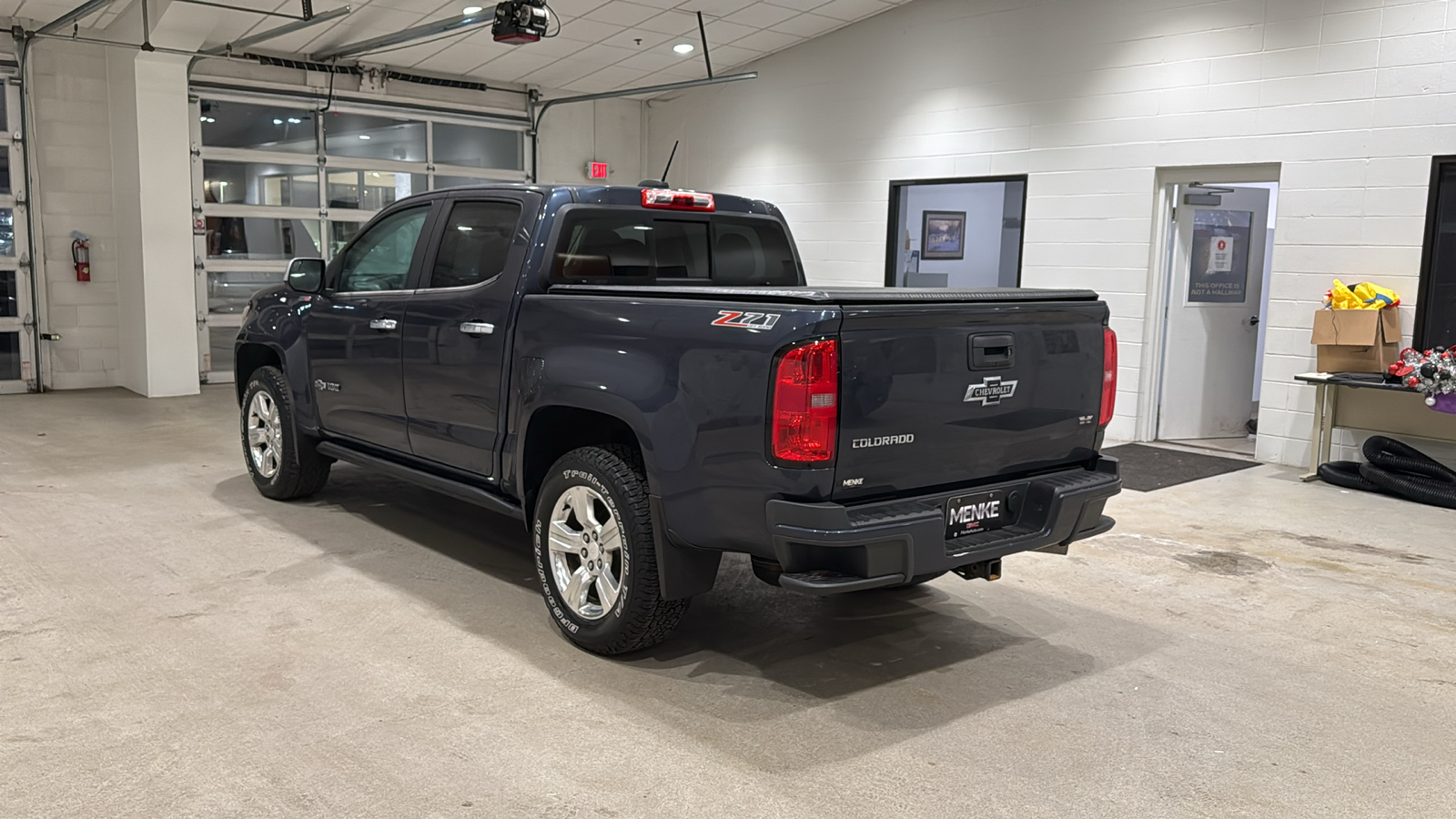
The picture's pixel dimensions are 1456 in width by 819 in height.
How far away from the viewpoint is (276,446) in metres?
5.72

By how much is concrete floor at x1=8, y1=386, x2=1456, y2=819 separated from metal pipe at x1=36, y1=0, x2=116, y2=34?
5003 mm

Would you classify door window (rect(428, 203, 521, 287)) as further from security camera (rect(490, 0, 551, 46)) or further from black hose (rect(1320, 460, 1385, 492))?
black hose (rect(1320, 460, 1385, 492))

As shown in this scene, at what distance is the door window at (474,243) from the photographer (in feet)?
13.8

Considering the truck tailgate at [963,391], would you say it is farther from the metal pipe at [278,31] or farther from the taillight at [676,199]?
the metal pipe at [278,31]

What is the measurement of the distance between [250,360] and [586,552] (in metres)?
3.32

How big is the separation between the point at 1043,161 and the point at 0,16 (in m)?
9.29

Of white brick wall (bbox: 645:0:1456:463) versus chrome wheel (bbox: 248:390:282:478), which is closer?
chrome wheel (bbox: 248:390:282:478)

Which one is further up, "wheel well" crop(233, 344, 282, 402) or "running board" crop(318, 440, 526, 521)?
"wheel well" crop(233, 344, 282, 402)

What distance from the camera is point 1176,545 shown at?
5.45m

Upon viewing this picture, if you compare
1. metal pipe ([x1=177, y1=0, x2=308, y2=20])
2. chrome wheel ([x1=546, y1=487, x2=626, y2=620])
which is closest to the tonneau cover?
chrome wheel ([x1=546, y1=487, x2=626, y2=620])

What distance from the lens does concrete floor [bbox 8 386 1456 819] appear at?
273cm

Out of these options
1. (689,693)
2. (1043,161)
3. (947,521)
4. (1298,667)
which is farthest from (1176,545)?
(1043,161)

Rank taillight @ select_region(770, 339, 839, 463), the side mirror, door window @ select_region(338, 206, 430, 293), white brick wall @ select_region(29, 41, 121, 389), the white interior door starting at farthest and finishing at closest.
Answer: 1. white brick wall @ select_region(29, 41, 121, 389)
2. the white interior door
3. the side mirror
4. door window @ select_region(338, 206, 430, 293)
5. taillight @ select_region(770, 339, 839, 463)

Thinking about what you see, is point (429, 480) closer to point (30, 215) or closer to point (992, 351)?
point (992, 351)
